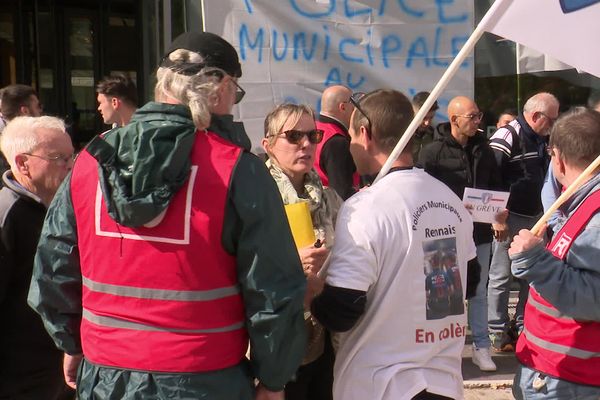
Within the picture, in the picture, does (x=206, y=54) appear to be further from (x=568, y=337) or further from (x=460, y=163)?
(x=460, y=163)

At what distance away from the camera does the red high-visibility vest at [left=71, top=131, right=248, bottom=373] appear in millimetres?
2137

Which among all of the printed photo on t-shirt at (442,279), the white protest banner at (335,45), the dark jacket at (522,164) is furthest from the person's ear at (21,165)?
the dark jacket at (522,164)

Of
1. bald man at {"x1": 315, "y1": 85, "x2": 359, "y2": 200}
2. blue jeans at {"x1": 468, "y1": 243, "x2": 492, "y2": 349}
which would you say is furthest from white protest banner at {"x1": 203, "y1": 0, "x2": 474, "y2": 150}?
blue jeans at {"x1": 468, "y1": 243, "x2": 492, "y2": 349}

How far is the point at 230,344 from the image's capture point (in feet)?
7.30

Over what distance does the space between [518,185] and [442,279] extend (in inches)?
150

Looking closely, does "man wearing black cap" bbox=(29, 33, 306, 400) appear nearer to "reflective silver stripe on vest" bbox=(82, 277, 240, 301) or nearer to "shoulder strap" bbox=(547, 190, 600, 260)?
"reflective silver stripe on vest" bbox=(82, 277, 240, 301)

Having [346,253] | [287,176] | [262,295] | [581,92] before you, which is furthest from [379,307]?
[581,92]

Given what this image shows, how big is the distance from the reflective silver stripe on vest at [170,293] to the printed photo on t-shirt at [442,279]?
61cm

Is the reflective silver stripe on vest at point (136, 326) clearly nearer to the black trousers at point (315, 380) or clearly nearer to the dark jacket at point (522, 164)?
the black trousers at point (315, 380)

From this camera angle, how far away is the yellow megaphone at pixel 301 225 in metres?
2.72

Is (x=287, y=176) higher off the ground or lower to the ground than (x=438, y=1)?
lower

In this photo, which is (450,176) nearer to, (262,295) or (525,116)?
(525,116)

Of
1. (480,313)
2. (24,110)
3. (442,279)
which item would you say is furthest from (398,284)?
(24,110)

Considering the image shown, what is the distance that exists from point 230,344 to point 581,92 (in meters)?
6.14
